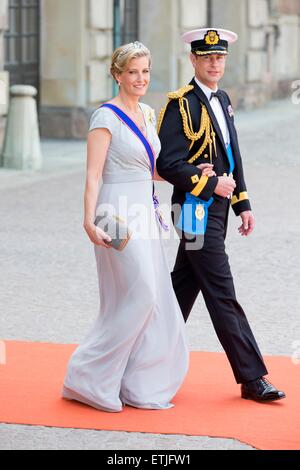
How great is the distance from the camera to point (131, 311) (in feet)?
18.2

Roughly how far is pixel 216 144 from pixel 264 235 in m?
4.74

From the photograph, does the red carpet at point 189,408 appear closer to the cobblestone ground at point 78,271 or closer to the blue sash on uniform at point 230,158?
the cobblestone ground at point 78,271

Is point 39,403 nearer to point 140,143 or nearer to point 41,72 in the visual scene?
point 140,143

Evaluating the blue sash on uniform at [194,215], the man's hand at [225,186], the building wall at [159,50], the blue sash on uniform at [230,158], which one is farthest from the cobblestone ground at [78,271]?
the building wall at [159,50]

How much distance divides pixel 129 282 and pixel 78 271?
10.8 ft

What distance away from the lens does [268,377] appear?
6160mm

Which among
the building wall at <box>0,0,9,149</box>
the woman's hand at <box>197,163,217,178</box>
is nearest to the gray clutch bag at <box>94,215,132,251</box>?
the woman's hand at <box>197,163,217,178</box>

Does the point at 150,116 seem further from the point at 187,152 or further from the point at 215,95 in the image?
the point at 215,95

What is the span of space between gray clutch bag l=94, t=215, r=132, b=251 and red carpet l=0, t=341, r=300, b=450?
73 centimetres

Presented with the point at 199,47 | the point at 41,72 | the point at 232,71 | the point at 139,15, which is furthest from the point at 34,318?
the point at 232,71

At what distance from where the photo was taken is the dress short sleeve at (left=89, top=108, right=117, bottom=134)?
18.0 feet

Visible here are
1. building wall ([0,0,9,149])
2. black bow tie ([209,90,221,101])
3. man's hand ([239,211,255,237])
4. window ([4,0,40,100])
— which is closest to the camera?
black bow tie ([209,90,221,101])

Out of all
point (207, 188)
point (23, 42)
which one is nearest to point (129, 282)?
point (207, 188)

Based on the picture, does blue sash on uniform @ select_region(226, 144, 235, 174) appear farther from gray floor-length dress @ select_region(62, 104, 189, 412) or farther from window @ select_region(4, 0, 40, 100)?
window @ select_region(4, 0, 40, 100)
